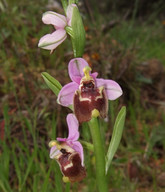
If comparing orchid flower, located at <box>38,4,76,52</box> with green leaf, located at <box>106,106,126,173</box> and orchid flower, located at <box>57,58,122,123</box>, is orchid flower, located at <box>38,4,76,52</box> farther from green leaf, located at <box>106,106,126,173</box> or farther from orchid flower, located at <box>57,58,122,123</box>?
green leaf, located at <box>106,106,126,173</box>

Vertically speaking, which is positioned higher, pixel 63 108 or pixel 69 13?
pixel 69 13

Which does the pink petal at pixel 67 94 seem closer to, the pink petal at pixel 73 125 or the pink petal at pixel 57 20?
the pink petal at pixel 73 125

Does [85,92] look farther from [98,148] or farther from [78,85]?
[98,148]

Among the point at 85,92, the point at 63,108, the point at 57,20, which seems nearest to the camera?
the point at 85,92

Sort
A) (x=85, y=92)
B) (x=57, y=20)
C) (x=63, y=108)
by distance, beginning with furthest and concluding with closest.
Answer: (x=63, y=108) < (x=57, y=20) < (x=85, y=92)

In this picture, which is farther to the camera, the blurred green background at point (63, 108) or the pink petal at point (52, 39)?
the blurred green background at point (63, 108)

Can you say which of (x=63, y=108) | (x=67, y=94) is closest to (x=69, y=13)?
(x=67, y=94)

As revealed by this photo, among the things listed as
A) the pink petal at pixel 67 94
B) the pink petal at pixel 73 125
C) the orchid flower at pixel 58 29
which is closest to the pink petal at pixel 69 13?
the orchid flower at pixel 58 29
